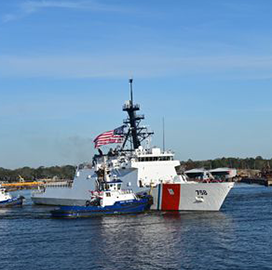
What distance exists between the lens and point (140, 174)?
51.9 meters

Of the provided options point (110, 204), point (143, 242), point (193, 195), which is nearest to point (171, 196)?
point (193, 195)

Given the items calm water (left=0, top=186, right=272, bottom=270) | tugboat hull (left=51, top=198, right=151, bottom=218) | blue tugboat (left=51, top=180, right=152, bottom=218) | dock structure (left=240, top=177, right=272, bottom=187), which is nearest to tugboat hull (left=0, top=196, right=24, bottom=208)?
calm water (left=0, top=186, right=272, bottom=270)

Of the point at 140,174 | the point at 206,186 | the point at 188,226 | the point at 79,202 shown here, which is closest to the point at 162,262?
the point at 188,226

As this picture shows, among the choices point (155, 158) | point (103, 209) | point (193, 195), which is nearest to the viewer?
point (193, 195)

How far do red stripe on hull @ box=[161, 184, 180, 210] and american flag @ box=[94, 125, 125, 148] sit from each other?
32.4 feet

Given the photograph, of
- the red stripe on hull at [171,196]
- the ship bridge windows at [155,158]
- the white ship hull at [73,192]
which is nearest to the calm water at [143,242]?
the red stripe on hull at [171,196]

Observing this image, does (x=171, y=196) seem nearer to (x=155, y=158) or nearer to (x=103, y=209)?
(x=155, y=158)

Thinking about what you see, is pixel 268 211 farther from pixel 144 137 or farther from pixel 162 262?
pixel 162 262

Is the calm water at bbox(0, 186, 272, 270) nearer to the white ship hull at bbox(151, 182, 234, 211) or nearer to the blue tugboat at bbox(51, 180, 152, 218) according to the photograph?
the white ship hull at bbox(151, 182, 234, 211)

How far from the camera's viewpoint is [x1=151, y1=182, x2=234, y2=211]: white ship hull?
154 feet

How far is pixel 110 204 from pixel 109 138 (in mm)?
8884

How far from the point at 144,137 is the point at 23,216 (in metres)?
16.1

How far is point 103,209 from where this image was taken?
160 ft

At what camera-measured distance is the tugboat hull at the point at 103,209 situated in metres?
48.2
